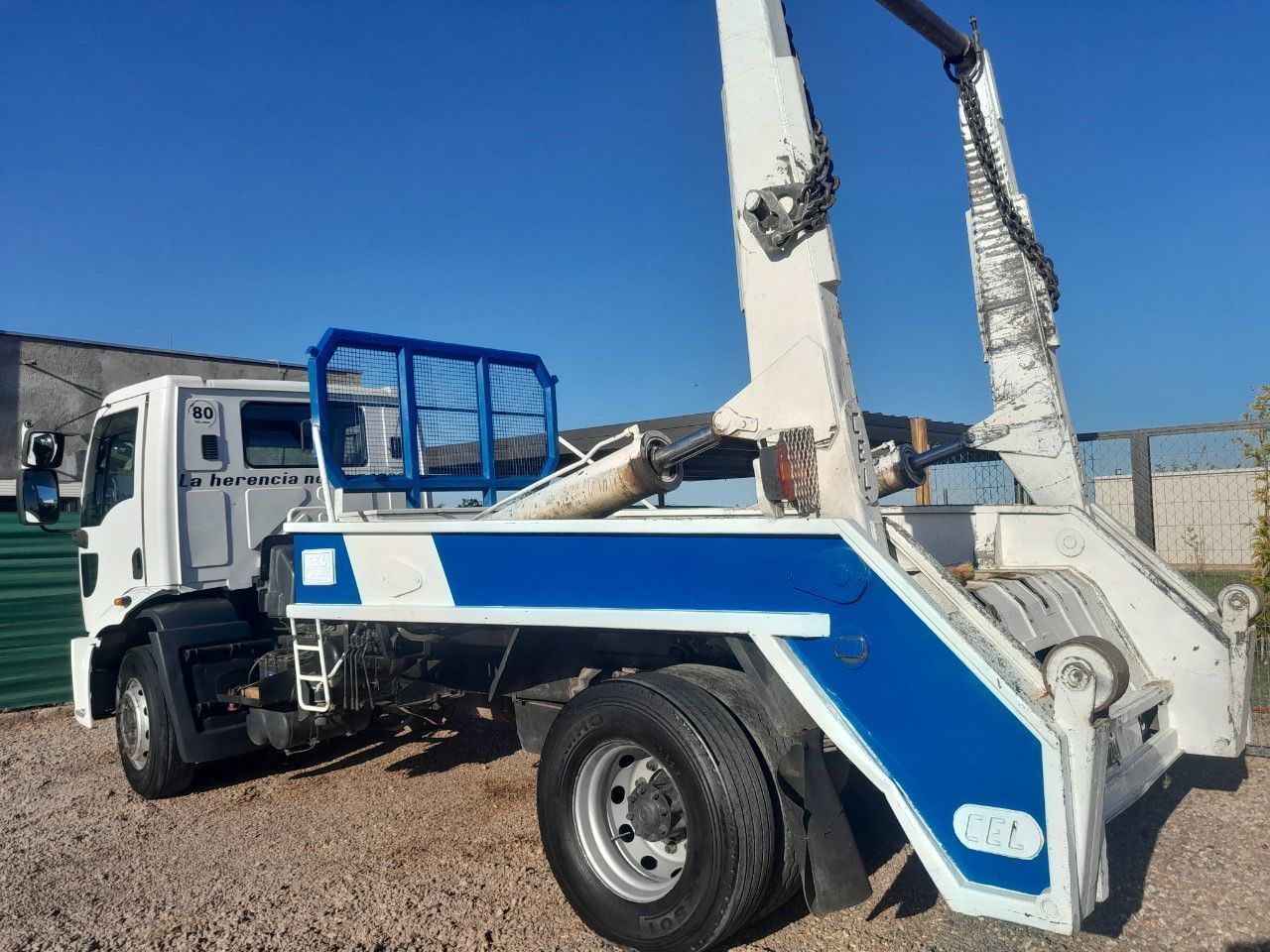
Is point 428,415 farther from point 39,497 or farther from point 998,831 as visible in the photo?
point 998,831

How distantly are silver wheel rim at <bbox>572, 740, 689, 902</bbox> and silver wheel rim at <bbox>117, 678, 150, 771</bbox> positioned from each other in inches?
154

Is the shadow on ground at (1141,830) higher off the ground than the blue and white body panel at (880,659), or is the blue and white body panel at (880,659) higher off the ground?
the blue and white body panel at (880,659)

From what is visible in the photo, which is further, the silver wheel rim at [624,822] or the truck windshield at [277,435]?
the truck windshield at [277,435]

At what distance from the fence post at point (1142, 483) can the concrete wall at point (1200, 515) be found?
0.16m

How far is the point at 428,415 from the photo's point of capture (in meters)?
5.78

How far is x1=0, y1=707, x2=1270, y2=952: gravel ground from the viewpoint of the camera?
3861 mm

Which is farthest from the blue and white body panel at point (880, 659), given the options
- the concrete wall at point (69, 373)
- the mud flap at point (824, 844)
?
the concrete wall at point (69, 373)

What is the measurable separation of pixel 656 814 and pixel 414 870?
1.75 metres

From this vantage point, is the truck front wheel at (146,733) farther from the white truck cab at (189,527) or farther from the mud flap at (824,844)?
the mud flap at (824,844)

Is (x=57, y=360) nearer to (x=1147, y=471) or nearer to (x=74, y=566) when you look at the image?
(x=74, y=566)

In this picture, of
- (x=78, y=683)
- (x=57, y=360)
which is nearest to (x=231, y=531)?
(x=78, y=683)

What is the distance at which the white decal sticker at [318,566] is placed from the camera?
488 cm

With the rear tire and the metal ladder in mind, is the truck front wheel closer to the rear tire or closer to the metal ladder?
the metal ladder

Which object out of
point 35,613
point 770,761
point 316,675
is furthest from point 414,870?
point 35,613
